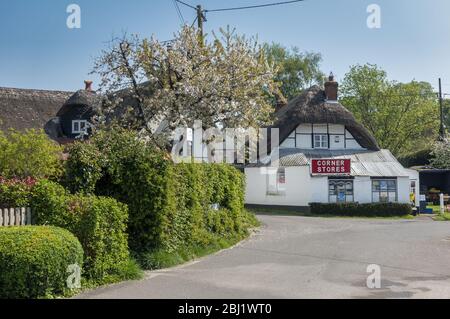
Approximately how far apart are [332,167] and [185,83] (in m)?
17.7

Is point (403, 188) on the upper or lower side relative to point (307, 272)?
upper

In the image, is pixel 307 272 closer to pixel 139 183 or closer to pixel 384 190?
pixel 139 183

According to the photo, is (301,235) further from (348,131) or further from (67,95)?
(67,95)

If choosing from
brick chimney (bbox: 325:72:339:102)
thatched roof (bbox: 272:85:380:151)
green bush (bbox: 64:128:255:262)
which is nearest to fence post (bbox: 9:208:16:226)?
green bush (bbox: 64:128:255:262)

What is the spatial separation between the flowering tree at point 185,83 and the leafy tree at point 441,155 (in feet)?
98.4

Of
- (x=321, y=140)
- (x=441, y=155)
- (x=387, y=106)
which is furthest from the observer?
(x=387, y=106)

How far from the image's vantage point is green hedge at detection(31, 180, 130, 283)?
10.2m

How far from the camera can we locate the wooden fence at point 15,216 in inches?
391

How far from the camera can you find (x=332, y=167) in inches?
1356

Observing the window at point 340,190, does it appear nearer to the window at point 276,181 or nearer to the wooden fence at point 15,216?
the window at point 276,181

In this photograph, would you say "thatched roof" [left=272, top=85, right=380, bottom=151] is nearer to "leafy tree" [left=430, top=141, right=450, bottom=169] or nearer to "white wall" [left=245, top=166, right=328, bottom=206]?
"white wall" [left=245, top=166, right=328, bottom=206]

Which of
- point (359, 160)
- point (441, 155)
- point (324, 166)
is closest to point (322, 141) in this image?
point (359, 160)

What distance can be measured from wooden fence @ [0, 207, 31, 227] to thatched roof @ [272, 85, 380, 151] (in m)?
28.0
